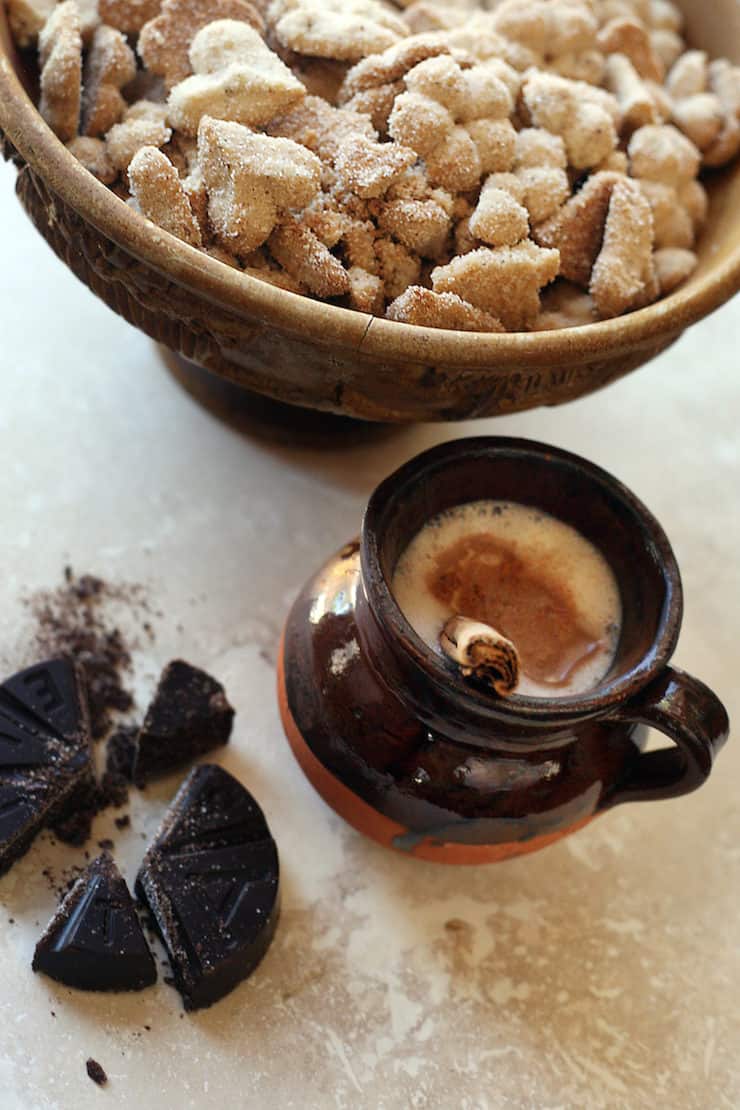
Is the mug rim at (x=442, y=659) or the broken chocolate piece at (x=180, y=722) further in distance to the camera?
the broken chocolate piece at (x=180, y=722)

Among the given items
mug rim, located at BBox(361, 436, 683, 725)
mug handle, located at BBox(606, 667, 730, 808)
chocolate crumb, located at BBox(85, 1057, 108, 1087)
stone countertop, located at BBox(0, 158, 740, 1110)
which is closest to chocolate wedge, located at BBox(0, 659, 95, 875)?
Result: stone countertop, located at BBox(0, 158, 740, 1110)

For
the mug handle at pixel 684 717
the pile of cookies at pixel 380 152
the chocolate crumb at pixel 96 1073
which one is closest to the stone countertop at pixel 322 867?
the chocolate crumb at pixel 96 1073

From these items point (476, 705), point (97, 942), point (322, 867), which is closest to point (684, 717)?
point (476, 705)

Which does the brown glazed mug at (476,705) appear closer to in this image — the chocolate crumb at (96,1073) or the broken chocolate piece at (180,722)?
the broken chocolate piece at (180,722)

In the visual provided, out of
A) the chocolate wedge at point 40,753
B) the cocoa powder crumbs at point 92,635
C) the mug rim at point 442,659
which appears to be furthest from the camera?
the cocoa powder crumbs at point 92,635

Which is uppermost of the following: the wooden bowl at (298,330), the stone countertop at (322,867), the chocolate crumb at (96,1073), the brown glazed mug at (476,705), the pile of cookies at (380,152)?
the pile of cookies at (380,152)

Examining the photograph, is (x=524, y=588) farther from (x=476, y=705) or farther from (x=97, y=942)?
(x=97, y=942)

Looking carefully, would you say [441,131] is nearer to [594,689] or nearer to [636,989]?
[594,689]
